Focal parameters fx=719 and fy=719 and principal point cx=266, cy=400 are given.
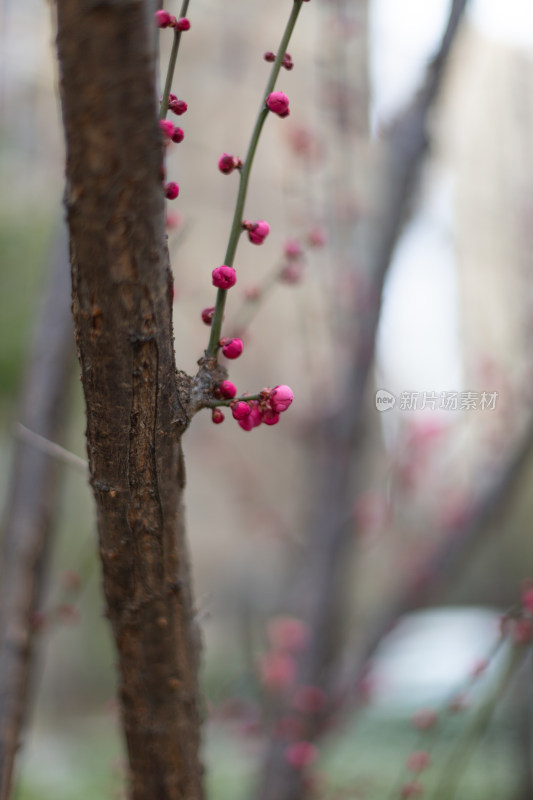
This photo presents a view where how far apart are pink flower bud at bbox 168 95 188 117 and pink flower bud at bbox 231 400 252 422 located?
0.20 meters

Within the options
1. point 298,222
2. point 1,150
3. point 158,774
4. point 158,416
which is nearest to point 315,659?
point 158,774

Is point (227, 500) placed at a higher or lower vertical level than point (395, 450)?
higher

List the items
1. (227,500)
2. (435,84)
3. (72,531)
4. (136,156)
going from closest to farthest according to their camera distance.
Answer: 1. (136,156)
2. (435,84)
3. (72,531)
4. (227,500)

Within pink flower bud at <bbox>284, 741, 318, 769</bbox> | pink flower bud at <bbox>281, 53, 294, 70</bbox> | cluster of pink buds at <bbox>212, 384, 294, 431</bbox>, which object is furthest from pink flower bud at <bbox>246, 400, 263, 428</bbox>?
pink flower bud at <bbox>284, 741, 318, 769</bbox>

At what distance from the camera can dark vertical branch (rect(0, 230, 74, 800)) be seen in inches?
33.1

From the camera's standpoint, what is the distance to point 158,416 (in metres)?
0.45

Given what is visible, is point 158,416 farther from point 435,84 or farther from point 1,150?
point 1,150

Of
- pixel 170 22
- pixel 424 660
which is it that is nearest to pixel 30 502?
pixel 170 22

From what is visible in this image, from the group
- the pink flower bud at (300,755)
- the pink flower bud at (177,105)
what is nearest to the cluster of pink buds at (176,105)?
the pink flower bud at (177,105)

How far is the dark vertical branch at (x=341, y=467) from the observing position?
1.31 m

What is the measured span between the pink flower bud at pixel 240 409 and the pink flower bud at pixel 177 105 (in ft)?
0.67

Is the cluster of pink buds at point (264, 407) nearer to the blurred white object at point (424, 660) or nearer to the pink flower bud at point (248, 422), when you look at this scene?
the pink flower bud at point (248, 422)

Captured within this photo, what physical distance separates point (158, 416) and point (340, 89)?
4.49 ft

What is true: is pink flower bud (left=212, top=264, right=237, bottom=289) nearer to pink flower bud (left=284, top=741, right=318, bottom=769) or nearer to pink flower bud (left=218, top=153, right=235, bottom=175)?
pink flower bud (left=218, top=153, right=235, bottom=175)
